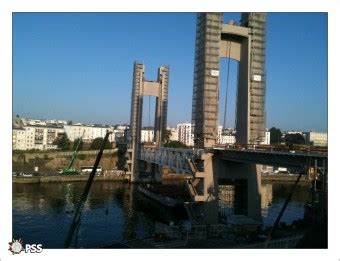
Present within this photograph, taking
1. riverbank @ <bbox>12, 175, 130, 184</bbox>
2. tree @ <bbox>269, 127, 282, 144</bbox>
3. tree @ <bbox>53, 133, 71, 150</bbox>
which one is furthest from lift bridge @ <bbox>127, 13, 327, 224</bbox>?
tree @ <bbox>269, 127, 282, 144</bbox>

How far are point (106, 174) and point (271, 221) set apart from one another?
18846 millimetres

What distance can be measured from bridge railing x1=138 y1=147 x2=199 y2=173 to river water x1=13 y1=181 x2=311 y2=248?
7.76 feet

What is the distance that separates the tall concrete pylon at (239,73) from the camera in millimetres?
15312

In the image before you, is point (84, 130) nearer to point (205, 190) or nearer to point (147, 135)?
point (147, 135)

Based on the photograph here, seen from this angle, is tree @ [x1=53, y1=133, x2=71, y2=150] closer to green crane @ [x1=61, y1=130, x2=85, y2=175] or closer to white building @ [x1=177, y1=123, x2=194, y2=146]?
green crane @ [x1=61, y1=130, x2=85, y2=175]

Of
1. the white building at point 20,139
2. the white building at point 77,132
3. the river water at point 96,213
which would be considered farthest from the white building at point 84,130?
the river water at point 96,213

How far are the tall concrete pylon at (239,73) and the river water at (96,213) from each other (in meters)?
4.21

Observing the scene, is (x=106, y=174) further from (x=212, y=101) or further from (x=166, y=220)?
(x=212, y=101)

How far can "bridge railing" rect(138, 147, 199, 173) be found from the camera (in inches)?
656

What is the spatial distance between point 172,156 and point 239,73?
247 inches

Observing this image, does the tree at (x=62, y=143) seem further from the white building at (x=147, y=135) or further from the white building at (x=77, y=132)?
the white building at (x=147, y=135)

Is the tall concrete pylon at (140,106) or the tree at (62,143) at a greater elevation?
the tall concrete pylon at (140,106)
